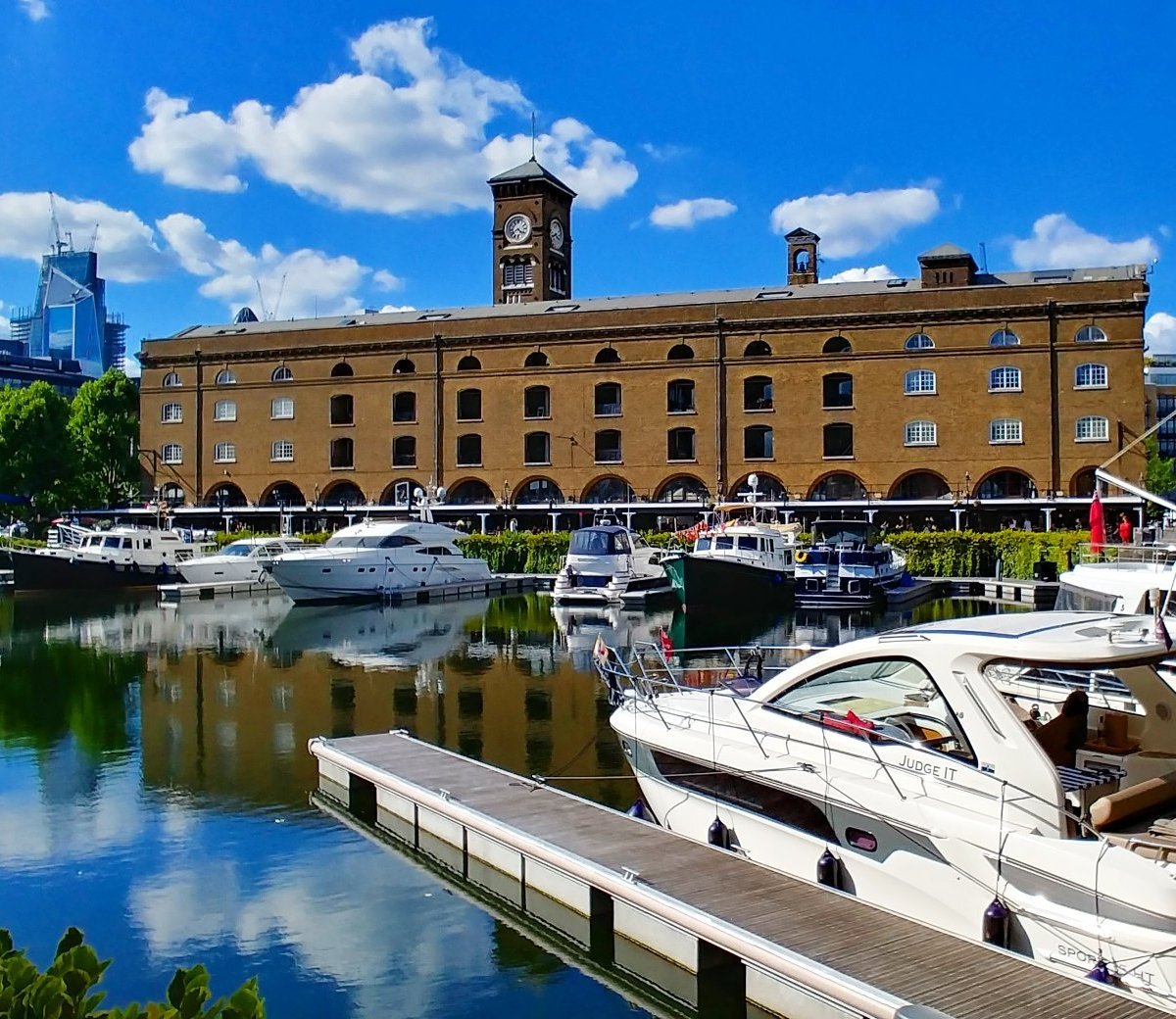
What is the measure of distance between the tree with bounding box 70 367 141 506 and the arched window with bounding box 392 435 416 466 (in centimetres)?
1624

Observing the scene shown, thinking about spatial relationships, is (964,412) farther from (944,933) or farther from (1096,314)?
(944,933)

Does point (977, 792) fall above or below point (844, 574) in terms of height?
below

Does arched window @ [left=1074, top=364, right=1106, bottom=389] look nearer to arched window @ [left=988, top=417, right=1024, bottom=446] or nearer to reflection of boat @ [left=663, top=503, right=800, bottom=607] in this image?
arched window @ [left=988, top=417, right=1024, bottom=446]

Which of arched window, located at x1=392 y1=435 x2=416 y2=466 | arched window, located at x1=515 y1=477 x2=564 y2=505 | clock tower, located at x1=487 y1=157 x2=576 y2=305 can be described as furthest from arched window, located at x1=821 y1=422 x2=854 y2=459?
clock tower, located at x1=487 y1=157 x2=576 y2=305

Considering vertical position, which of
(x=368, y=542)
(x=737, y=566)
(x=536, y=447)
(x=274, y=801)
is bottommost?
(x=274, y=801)

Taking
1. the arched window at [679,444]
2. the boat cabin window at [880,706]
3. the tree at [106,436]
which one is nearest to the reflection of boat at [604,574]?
the arched window at [679,444]

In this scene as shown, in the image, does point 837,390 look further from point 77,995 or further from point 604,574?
point 77,995

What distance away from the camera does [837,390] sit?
52.2m

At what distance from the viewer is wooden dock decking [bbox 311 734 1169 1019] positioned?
22.0 feet

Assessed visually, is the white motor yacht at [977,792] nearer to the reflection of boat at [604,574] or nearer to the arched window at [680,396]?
the reflection of boat at [604,574]

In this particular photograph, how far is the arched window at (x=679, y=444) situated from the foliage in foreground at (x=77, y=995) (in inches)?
1974

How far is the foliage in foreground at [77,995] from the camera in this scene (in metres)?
3.19

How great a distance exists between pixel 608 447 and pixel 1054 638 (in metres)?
46.6

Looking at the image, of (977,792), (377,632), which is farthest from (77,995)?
(377,632)
